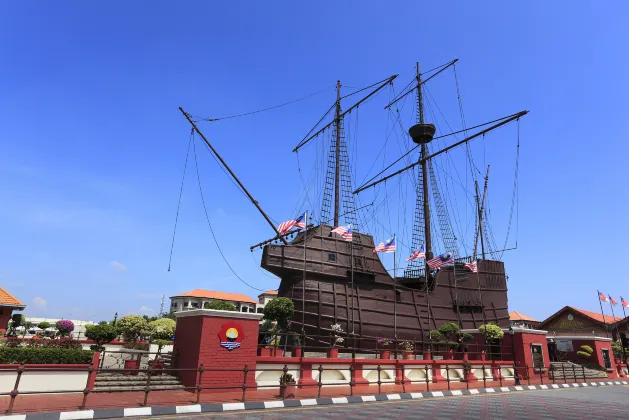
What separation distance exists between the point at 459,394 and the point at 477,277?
14.6 m

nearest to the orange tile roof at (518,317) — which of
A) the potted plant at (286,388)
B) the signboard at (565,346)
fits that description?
the signboard at (565,346)

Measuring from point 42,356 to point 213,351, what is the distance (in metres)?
4.43

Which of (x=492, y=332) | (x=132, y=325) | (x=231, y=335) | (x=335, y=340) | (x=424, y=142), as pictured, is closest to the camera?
(x=231, y=335)

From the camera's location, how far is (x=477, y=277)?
1094 inches

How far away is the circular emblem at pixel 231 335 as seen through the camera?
11.8 meters

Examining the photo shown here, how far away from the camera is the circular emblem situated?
1177cm

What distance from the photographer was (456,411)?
10156 millimetres

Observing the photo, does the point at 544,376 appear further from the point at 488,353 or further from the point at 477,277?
the point at 477,277

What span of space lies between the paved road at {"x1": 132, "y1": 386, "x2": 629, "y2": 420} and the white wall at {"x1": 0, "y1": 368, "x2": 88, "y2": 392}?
4.18 metres

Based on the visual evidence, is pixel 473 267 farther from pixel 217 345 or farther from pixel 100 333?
pixel 100 333

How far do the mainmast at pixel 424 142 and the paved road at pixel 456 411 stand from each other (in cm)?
1745

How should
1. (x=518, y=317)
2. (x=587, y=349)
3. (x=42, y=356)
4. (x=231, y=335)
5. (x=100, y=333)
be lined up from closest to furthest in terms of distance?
1. (x=42, y=356)
2. (x=231, y=335)
3. (x=100, y=333)
4. (x=587, y=349)
5. (x=518, y=317)

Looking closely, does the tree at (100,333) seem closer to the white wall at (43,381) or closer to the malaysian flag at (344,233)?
the white wall at (43,381)

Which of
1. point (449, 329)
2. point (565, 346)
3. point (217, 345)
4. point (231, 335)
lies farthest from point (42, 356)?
point (565, 346)
